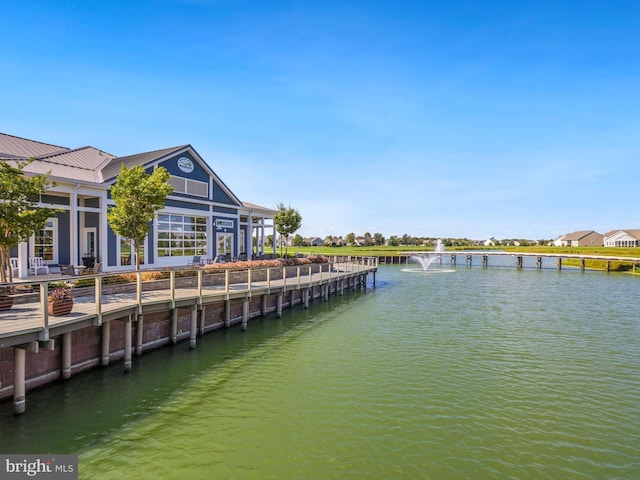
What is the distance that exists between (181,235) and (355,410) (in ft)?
60.9

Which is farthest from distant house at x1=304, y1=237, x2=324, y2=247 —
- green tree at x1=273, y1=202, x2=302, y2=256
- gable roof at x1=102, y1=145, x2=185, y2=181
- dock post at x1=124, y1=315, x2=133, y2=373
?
dock post at x1=124, y1=315, x2=133, y2=373

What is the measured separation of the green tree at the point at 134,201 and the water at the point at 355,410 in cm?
593

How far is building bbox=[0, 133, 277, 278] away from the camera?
1800 cm

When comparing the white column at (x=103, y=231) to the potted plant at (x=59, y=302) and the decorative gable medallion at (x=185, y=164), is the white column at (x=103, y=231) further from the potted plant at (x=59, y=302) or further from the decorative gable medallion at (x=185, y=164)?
the potted plant at (x=59, y=302)

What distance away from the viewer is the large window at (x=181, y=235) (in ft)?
75.3

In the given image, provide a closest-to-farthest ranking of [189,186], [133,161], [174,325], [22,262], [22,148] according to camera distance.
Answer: [174,325]
[22,262]
[22,148]
[133,161]
[189,186]

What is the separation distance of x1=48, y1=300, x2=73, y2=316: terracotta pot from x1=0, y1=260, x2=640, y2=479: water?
198cm

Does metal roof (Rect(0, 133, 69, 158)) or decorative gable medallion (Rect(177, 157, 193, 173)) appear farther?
decorative gable medallion (Rect(177, 157, 193, 173))

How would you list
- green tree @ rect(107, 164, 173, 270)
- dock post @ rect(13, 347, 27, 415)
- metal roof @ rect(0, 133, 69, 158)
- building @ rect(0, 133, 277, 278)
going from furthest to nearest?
1. metal roof @ rect(0, 133, 69, 158)
2. building @ rect(0, 133, 277, 278)
3. green tree @ rect(107, 164, 173, 270)
4. dock post @ rect(13, 347, 27, 415)

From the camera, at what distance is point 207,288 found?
16.2m

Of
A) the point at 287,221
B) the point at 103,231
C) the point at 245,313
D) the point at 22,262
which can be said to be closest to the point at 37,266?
the point at 22,262

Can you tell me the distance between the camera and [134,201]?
16531 millimetres

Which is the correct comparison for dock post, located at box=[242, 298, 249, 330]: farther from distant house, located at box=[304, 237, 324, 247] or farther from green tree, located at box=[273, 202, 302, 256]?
distant house, located at box=[304, 237, 324, 247]

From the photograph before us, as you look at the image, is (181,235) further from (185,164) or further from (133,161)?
(133,161)
